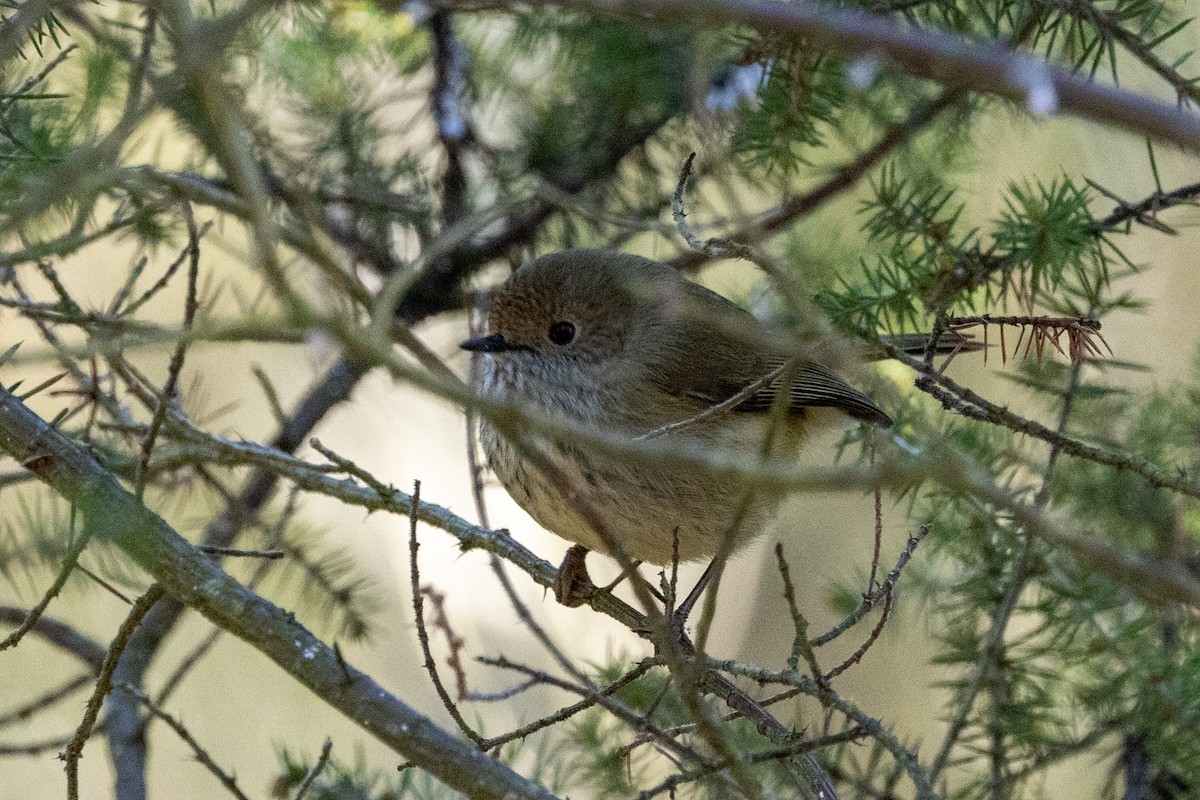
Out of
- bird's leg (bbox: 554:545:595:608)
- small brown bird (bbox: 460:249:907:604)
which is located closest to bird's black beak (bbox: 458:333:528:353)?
small brown bird (bbox: 460:249:907:604)

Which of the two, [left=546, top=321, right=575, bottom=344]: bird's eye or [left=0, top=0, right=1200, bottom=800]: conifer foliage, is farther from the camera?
[left=546, top=321, right=575, bottom=344]: bird's eye

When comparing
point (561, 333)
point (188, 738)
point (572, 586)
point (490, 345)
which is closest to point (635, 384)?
point (561, 333)

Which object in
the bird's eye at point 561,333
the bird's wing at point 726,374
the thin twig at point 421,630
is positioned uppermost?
the bird's wing at point 726,374

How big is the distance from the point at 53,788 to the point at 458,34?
3050mm

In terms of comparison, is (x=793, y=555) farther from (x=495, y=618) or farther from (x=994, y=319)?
(x=994, y=319)

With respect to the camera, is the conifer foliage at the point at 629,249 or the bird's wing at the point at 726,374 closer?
the conifer foliage at the point at 629,249

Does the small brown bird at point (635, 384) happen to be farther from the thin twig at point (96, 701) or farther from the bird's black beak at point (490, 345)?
the thin twig at point (96, 701)

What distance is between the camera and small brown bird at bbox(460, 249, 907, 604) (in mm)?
2434

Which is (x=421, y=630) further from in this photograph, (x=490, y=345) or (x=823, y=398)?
(x=823, y=398)

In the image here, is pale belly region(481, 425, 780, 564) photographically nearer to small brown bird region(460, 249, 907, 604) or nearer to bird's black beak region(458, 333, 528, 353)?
small brown bird region(460, 249, 907, 604)

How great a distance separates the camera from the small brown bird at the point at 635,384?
2434mm

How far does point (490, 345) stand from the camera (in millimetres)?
2736

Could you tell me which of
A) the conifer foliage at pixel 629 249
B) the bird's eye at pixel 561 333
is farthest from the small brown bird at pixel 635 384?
the conifer foliage at pixel 629 249

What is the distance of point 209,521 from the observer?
2.96 m
